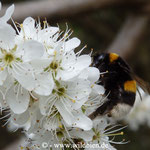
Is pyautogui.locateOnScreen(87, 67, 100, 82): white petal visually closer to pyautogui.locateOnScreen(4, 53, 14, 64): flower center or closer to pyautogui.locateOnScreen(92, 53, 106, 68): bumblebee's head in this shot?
pyautogui.locateOnScreen(92, 53, 106, 68): bumblebee's head

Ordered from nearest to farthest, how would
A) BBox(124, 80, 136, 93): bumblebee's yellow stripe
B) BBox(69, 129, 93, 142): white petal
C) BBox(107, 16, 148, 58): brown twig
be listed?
BBox(69, 129, 93, 142): white petal < BBox(124, 80, 136, 93): bumblebee's yellow stripe < BBox(107, 16, 148, 58): brown twig

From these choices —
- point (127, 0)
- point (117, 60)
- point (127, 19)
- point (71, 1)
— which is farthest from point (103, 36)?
point (117, 60)

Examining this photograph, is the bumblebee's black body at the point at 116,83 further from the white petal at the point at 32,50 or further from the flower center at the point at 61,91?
the white petal at the point at 32,50

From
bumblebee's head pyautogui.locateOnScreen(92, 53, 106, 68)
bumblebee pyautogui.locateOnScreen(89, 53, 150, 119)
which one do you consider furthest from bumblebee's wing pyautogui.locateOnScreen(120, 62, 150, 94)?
bumblebee's head pyautogui.locateOnScreen(92, 53, 106, 68)

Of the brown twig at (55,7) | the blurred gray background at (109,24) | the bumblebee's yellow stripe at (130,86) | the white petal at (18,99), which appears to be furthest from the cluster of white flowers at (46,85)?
the brown twig at (55,7)

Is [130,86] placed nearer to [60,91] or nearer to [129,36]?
[60,91]

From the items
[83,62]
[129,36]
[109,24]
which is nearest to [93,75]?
[83,62]
